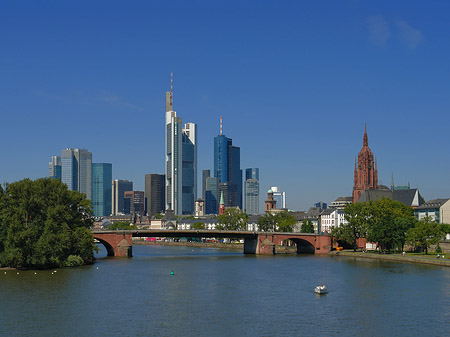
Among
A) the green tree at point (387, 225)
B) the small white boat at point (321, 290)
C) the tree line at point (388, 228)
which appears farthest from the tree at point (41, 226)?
the tree line at point (388, 228)

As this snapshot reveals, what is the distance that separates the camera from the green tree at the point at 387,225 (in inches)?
5226

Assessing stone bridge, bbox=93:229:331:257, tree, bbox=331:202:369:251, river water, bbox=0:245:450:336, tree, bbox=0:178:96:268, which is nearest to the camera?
river water, bbox=0:245:450:336

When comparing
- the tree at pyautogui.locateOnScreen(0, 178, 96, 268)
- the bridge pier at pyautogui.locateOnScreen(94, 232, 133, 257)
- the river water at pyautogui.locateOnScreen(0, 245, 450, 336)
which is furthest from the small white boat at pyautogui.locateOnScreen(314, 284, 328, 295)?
the bridge pier at pyautogui.locateOnScreen(94, 232, 133, 257)

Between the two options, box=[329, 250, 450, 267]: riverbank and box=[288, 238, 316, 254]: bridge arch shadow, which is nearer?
box=[329, 250, 450, 267]: riverbank

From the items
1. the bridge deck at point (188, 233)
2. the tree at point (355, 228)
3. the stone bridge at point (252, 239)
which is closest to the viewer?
the stone bridge at point (252, 239)

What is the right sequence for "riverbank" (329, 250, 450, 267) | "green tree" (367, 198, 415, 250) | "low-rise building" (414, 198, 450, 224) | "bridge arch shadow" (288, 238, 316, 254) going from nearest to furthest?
"riverbank" (329, 250, 450, 267) → "green tree" (367, 198, 415, 250) → "bridge arch shadow" (288, 238, 316, 254) → "low-rise building" (414, 198, 450, 224)

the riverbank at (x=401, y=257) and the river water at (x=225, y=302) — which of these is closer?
the river water at (x=225, y=302)

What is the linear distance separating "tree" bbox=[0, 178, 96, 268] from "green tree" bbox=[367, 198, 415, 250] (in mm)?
60624

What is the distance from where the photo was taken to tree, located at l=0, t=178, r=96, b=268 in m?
96.2

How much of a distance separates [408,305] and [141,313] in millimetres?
27593

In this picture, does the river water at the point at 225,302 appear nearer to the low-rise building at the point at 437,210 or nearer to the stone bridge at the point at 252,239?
the stone bridge at the point at 252,239

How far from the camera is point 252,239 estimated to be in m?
159

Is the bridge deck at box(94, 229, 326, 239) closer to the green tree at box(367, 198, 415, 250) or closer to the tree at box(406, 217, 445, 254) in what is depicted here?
the green tree at box(367, 198, 415, 250)

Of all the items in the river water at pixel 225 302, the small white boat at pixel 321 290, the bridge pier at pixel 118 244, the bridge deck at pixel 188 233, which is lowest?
the river water at pixel 225 302
